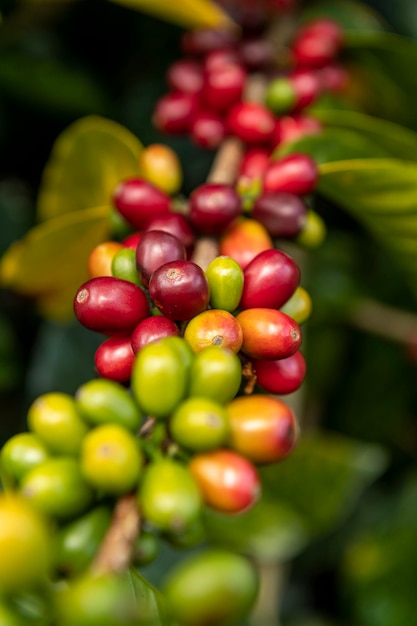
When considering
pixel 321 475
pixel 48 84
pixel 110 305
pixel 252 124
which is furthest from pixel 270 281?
pixel 48 84

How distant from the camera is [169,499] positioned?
1.48 ft

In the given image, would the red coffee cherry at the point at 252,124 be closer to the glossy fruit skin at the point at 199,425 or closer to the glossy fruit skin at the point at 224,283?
the glossy fruit skin at the point at 224,283

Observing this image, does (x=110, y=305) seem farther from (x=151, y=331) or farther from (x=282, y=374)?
(x=282, y=374)

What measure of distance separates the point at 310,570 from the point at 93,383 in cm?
123

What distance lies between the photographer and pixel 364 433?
1.60 meters

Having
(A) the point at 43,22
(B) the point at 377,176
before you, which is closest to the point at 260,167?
(B) the point at 377,176

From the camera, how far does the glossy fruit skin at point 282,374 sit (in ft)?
2.03

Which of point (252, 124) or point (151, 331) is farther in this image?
point (252, 124)

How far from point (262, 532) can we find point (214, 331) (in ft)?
2.77

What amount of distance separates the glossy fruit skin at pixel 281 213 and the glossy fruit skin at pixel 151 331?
0.25 m

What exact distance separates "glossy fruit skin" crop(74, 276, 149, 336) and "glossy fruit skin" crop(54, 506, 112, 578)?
17 cm

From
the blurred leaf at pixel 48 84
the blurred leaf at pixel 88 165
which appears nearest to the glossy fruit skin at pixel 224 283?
the blurred leaf at pixel 88 165

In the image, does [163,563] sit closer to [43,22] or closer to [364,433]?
[364,433]

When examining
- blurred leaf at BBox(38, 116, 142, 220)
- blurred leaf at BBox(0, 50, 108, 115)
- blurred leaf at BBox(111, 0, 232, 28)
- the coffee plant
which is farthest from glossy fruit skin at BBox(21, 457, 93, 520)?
blurred leaf at BBox(0, 50, 108, 115)
